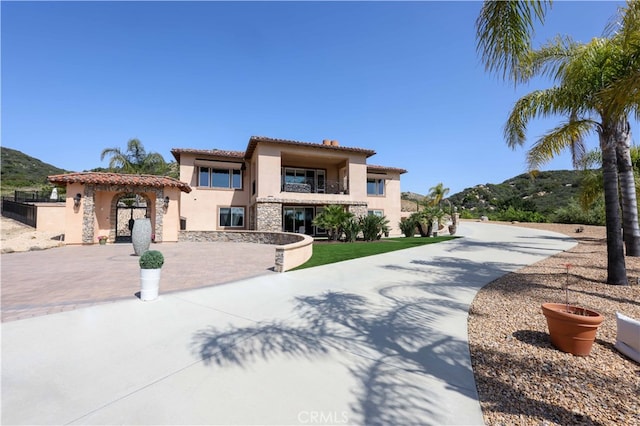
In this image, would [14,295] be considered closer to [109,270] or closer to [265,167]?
[109,270]

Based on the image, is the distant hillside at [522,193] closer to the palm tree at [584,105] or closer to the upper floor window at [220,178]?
the upper floor window at [220,178]

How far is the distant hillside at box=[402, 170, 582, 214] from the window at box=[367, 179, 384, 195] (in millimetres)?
21015

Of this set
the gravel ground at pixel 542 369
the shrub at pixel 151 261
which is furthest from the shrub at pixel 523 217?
the shrub at pixel 151 261

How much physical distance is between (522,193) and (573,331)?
70.1 m

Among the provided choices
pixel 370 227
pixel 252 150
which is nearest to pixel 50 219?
pixel 252 150

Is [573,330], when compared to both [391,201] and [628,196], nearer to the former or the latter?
[628,196]

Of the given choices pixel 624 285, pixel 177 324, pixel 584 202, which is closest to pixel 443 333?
pixel 177 324

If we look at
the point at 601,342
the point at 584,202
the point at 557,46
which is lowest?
the point at 601,342

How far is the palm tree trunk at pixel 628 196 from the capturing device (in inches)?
377

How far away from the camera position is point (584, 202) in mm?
16547

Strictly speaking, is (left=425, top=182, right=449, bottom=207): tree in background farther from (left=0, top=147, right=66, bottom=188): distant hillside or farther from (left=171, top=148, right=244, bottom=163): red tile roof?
(left=0, top=147, right=66, bottom=188): distant hillside

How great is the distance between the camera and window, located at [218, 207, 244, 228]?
22938 mm

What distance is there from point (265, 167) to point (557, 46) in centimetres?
1651

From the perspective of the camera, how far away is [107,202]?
18.0 m
